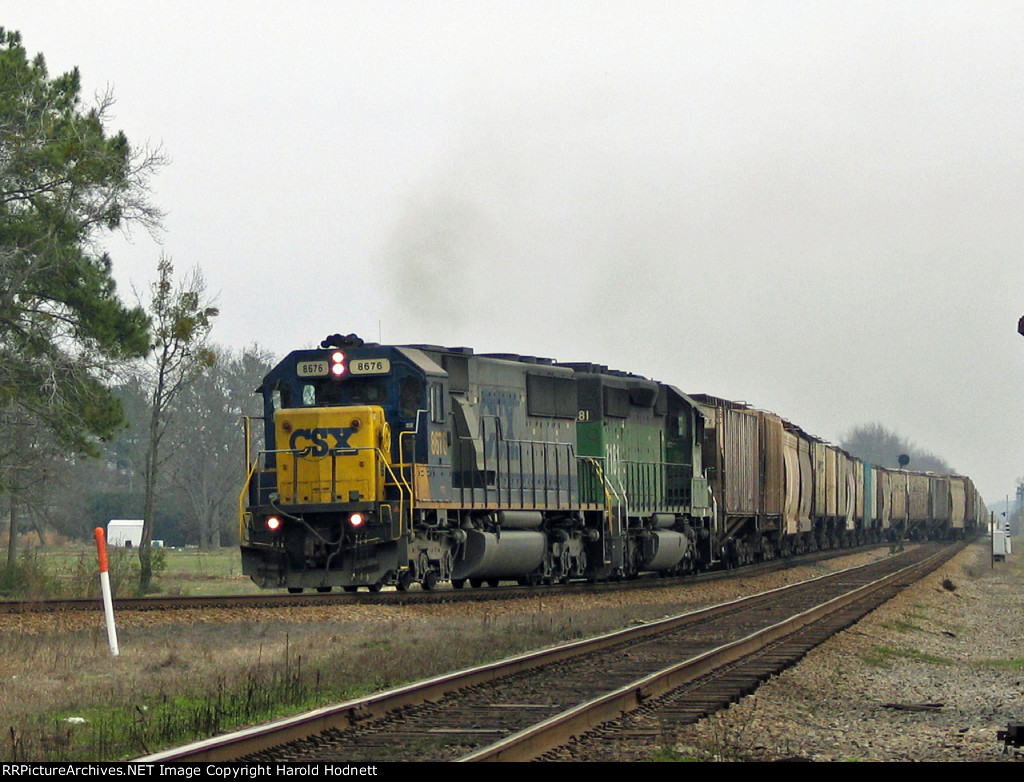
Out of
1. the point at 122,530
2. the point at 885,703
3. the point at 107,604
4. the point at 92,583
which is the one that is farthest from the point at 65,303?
the point at 122,530

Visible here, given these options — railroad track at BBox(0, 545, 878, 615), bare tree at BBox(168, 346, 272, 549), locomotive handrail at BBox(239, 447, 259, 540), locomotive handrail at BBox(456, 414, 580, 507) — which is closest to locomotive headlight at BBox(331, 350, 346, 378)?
locomotive handrail at BBox(239, 447, 259, 540)

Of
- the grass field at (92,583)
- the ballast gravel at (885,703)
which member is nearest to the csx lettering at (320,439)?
the grass field at (92,583)

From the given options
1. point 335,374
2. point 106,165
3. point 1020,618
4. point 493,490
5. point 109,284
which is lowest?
point 1020,618

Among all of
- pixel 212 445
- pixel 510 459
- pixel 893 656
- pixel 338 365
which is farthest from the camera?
pixel 212 445

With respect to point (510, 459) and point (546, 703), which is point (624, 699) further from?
point (510, 459)

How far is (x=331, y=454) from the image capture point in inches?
749

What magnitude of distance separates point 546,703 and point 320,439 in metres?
10.0

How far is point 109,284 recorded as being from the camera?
87.9 feet

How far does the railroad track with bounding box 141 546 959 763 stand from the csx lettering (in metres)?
5.51

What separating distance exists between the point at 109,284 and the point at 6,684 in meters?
16.9

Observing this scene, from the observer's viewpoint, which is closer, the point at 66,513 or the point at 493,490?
the point at 493,490

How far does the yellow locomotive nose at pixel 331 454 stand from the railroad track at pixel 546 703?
4.98 m

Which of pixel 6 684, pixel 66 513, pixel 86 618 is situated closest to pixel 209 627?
pixel 86 618
